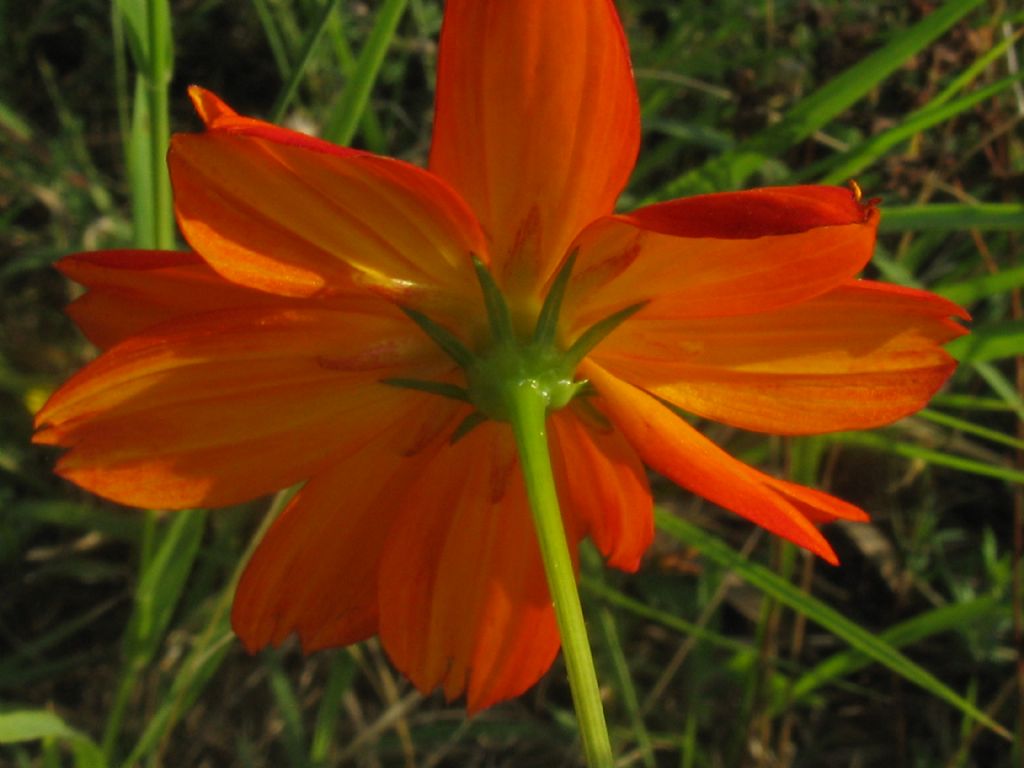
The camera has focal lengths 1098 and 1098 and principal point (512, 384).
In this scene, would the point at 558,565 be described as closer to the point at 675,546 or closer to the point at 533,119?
the point at 533,119

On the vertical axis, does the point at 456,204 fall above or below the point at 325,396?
above

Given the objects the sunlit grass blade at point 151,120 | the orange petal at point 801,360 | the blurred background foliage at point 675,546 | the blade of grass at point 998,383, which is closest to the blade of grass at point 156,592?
the blurred background foliage at point 675,546

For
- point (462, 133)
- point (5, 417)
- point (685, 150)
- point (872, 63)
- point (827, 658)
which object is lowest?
point (827, 658)

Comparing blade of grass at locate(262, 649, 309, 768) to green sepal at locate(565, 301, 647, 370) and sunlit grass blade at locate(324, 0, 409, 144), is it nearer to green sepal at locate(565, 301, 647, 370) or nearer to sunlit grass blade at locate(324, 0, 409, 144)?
sunlit grass blade at locate(324, 0, 409, 144)

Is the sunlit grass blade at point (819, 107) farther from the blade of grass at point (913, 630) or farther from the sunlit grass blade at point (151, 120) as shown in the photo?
the blade of grass at point (913, 630)

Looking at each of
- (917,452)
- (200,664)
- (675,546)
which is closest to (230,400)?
(200,664)

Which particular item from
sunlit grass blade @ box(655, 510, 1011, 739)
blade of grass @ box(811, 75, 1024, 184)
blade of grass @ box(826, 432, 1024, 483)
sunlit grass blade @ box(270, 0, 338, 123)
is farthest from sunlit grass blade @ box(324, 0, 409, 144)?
blade of grass @ box(826, 432, 1024, 483)

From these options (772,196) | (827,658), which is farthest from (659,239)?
(827,658)

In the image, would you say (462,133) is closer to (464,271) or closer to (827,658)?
(464,271)
